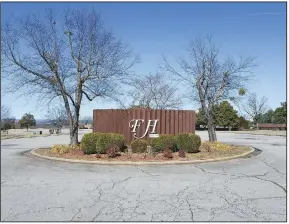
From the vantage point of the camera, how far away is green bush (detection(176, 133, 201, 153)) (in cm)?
1555

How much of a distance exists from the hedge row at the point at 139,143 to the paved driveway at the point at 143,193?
303cm

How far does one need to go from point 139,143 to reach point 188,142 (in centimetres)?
236

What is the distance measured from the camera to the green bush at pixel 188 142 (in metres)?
15.5

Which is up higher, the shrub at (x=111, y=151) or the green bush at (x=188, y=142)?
the green bush at (x=188, y=142)

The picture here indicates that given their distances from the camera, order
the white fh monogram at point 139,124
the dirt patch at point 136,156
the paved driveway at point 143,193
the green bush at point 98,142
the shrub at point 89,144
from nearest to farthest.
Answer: the paved driveway at point 143,193 < the dirt patch at point 136,156 < the green bush at point 98,142 < the shrub at point 89,144 < the white fh monogram at point 139,124

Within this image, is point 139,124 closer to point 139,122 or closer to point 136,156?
point 139,122

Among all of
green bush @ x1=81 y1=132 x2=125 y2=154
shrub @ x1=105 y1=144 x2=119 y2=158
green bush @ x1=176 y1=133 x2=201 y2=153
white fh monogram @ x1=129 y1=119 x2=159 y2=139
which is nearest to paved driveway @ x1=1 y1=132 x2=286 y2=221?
shrub @ x1=105 y1=144 x2=119 y2=158

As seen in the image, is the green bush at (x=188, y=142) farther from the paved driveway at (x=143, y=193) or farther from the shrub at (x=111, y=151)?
the paved driveway at (x=143, y=193)

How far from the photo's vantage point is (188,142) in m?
15.5

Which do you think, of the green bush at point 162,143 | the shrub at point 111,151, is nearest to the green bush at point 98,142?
the shrub at point 111,151

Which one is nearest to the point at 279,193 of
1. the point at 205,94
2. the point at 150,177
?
the point at 150,177

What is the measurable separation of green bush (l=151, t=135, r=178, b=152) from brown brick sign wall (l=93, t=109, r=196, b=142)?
6.60 feet

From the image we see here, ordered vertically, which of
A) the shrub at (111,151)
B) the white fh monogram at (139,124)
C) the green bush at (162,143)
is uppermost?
the white fh monogram at (139,124)

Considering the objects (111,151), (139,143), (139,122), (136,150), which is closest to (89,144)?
(111,151)
